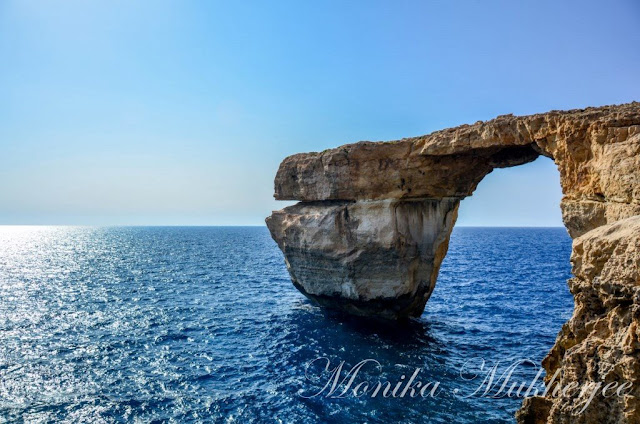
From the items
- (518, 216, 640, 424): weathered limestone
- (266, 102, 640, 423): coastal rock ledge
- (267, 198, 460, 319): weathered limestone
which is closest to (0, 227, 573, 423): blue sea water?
(267, 198, 460, 319): weathered limestone

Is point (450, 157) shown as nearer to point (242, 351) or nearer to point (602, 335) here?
point (602, 335)

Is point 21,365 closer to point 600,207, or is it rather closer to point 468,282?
point 600,207

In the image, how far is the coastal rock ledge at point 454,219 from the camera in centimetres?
815

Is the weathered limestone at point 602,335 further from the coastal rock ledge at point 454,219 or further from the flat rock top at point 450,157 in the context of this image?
the flat rock top at point 450,157

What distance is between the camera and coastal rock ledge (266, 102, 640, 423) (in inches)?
321

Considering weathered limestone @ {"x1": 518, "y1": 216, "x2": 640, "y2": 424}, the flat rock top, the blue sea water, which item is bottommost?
the blue sea water

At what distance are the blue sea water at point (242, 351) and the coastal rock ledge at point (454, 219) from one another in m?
3.19

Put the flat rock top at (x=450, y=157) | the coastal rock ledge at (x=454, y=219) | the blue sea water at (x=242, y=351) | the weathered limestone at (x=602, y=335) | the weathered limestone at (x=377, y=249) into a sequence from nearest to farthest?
1. the weathered limestone at (x=602, y=335)
2. the coastal rock ledge at (x=454, y=219)
3. the flat rock top at (x=450, y=157)
4. the blue sea water at (x=242, y=351)
5. the weathered limestone at (x=377, y=249)

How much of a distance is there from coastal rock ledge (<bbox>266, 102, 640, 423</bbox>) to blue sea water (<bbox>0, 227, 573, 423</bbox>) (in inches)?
126

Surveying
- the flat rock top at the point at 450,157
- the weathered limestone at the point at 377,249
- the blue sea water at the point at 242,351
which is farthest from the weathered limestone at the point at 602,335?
the weathered limestone at the point at 377,249

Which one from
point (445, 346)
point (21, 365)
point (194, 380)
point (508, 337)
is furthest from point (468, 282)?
Result: point (21, 365)

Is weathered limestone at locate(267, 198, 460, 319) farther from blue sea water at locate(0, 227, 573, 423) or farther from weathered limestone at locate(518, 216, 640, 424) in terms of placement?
weathered limestone at locate(518, 216, 640, 424)

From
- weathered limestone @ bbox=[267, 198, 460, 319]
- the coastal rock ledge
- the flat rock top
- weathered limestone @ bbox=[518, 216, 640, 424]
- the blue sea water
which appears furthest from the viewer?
weathered limestone @ bbox=[267, 198, 460, 319]

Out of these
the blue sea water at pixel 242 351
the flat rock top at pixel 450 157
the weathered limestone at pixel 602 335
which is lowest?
the blue sea water at pixel 242 351
